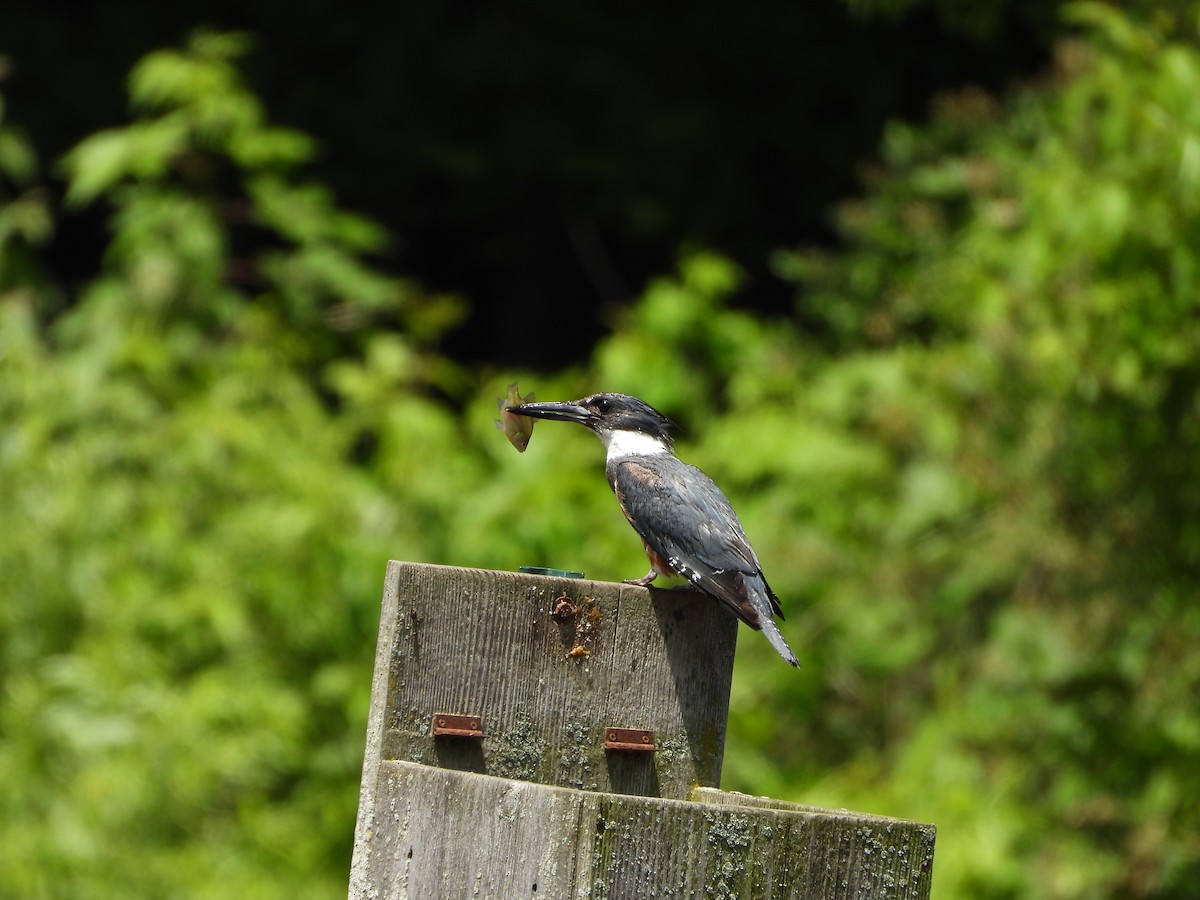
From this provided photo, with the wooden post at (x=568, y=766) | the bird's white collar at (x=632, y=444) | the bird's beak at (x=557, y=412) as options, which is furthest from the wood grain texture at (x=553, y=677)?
the bird's white collar at (x=632, y=444)

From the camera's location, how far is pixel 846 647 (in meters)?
5.21

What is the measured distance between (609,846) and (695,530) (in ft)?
3.80

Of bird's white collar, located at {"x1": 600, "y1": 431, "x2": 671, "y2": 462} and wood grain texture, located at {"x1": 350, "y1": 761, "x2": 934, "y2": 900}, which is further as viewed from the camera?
bird's white collar, located at {"x1": 600, "y1": 431, "x2": 671, "y2": 462}

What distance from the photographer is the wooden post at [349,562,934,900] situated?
5.65 ft

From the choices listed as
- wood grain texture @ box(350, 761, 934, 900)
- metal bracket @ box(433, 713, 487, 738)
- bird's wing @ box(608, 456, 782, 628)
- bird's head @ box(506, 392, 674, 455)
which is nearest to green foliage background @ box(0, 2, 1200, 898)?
bird's head @ box(506, 392, 674, 455)

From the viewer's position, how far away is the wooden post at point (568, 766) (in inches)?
67.8

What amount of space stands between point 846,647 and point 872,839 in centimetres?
340

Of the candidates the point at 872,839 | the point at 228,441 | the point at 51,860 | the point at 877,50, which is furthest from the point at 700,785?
the point at 877,50

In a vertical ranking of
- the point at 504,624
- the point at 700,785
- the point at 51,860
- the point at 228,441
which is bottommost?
the point at 51,860

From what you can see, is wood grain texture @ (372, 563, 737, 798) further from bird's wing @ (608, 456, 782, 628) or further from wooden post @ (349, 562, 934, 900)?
bird's wing @ (608, 456, 782, 628)

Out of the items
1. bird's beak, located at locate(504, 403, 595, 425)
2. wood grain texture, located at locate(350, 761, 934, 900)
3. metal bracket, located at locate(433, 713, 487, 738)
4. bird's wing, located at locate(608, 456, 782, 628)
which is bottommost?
wood grain texture, located at locate(350, 761, 934, 900)

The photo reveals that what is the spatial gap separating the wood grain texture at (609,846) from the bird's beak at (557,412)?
1017mm

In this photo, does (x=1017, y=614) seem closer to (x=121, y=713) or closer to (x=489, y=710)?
(x=121, y=713)

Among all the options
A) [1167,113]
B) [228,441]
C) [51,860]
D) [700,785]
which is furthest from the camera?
[228,441]
